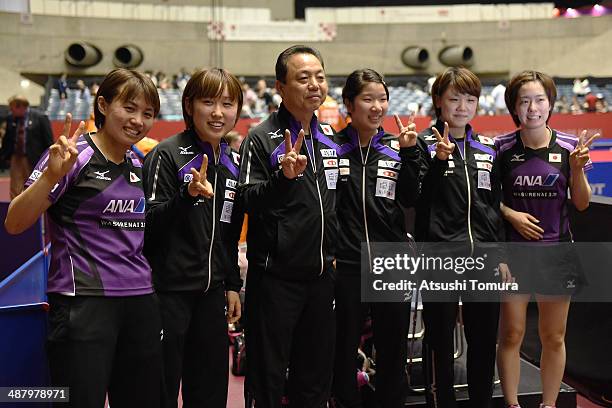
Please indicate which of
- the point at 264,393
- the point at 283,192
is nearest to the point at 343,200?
the point at 283,192

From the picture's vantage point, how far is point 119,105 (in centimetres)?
231

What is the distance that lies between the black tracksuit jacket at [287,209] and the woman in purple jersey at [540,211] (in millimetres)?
1023

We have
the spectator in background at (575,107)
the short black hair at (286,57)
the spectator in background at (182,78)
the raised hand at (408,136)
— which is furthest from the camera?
the spectator in background at (182,78)

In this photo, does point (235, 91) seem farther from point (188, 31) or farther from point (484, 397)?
point (188, 31)

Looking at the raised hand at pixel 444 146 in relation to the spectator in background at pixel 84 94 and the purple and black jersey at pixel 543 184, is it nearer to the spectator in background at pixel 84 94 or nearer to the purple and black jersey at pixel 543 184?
the purple and black jersey at pixel 543 184

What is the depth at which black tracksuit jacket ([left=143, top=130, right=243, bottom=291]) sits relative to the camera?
99.9 inches

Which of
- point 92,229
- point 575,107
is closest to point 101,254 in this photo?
point 92,229

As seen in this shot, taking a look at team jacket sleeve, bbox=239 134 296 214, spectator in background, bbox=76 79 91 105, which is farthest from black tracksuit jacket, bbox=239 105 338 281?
spectator in background, bbox=76 79 91 105

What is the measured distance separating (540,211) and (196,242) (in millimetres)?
1728

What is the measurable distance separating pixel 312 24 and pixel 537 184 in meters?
19.6

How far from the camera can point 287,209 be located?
2.69 metres

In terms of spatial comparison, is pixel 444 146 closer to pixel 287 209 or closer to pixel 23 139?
pixel 287 209

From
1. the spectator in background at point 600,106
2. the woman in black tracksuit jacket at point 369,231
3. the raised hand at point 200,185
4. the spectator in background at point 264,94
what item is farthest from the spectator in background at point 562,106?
the raised hand at point 200,185

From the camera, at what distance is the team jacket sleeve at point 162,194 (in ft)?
8.05
